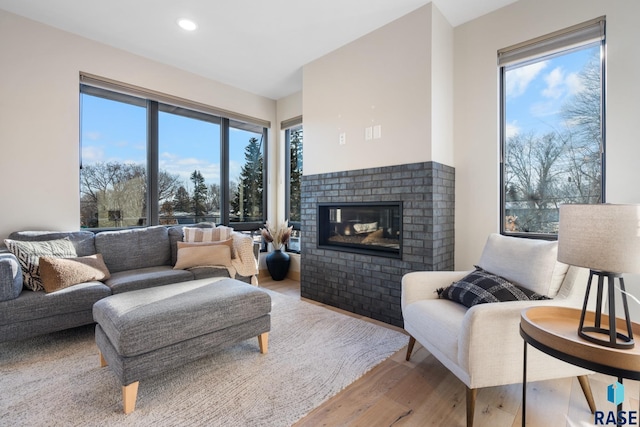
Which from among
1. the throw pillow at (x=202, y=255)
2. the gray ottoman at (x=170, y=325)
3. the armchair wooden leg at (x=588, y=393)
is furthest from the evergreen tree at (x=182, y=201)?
the armchair wooden leg at (x=588, y=393)

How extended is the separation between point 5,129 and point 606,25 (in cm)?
484

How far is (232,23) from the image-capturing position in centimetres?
272

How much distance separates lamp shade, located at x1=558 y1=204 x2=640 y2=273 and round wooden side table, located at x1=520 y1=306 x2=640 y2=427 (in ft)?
0.94

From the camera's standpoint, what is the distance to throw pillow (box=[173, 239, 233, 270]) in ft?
9.83

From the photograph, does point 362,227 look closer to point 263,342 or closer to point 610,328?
point 263,342

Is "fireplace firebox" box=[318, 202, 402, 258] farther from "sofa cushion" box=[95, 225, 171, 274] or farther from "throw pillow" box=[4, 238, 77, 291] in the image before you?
"throw pillow" box=[4, 238, 77, 291]

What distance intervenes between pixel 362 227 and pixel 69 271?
100 inches

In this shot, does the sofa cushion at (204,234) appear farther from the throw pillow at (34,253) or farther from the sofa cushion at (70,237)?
the throw pillow at (34,253)

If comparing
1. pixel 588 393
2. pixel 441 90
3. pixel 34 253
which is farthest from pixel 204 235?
pixel 588 393

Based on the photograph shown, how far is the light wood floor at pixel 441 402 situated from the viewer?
4.79ft

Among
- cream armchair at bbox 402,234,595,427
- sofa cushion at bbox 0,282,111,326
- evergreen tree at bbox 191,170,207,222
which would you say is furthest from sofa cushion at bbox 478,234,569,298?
evergreen tree at bbox 191,170,207,222

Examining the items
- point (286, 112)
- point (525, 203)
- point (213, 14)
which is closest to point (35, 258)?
point (213, 14)

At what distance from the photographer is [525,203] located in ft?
8.21

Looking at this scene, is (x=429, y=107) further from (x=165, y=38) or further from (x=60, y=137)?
(x=60, y=137)
